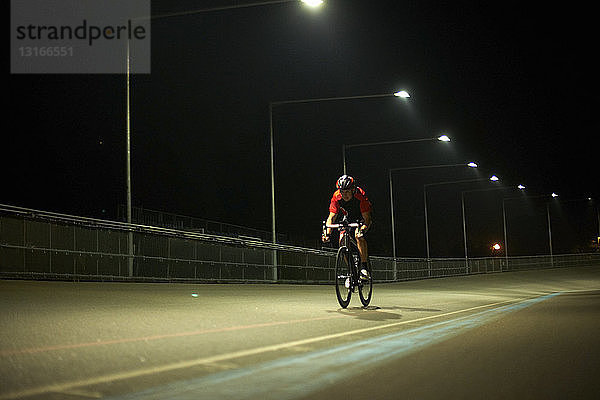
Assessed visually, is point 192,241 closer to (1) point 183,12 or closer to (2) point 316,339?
(1) point 183,12

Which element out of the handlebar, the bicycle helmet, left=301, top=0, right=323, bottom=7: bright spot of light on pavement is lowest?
the handlebar

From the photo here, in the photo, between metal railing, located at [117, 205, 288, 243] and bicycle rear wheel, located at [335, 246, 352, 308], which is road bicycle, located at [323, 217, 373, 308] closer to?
bicycle rear wheel, located at [335, 246, 352, 308]

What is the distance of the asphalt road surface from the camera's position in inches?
201

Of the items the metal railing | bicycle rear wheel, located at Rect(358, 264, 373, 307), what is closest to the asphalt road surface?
bicycle rear wheel, located at Rect(358, 264, 373, 307)

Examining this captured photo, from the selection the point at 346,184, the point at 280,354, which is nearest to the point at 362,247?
the point at 346,184

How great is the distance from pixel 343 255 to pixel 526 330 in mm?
4513

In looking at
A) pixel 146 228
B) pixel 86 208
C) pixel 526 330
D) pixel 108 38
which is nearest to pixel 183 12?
pixel 108 38

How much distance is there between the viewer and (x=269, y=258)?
32250 mm

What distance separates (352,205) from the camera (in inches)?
552

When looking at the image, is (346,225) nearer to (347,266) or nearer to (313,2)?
(347,266)

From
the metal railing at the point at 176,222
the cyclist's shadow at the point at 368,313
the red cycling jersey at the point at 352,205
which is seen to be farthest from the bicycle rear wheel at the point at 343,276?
the metal railing at the point at 176,222

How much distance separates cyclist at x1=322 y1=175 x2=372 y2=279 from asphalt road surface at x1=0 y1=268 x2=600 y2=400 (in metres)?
1.86

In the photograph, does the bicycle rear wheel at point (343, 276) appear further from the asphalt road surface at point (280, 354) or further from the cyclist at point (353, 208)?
the asphalt road surface at point (280, 354)

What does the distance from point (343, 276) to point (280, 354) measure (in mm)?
6727
